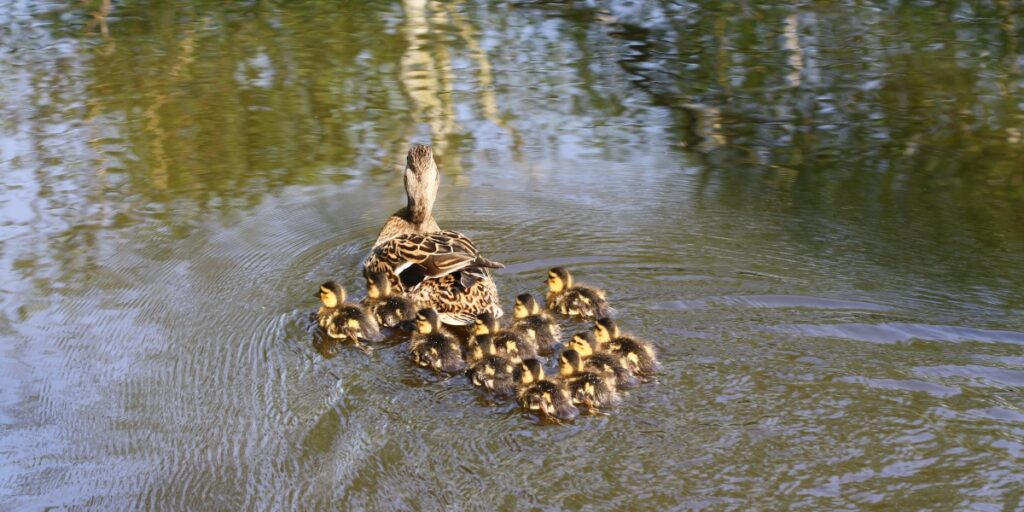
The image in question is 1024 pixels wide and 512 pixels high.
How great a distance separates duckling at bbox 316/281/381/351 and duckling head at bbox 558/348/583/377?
863 mm

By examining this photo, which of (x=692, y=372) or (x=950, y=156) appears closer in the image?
(x=692, y=372)

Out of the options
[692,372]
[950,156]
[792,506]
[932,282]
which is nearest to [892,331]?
[932,282]

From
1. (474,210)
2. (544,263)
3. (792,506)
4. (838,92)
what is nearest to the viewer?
(792,506)

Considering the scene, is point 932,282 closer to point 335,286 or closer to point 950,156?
point 950,156

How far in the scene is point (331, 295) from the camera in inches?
202

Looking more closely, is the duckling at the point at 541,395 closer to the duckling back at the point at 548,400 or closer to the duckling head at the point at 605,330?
the duckling back at the point at 548,400

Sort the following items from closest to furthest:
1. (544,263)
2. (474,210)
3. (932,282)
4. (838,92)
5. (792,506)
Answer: (792,506) < (932,282) < (544,263) < (474,210) < (838,92)

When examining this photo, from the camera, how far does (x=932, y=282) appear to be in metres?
5.12

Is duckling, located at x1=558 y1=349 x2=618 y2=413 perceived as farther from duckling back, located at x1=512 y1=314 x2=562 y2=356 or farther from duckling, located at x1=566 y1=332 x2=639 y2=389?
duckling back, located at x1=512 y1=314 x2=562 y2=356

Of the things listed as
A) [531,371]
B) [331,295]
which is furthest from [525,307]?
[331,295]

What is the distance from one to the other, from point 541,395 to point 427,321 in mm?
889

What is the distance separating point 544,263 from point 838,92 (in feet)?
9.38

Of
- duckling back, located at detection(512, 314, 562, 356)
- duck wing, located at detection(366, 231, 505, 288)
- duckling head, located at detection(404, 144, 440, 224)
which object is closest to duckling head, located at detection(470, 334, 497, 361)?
duckling back, located at detection(512, 314, 562, 356)

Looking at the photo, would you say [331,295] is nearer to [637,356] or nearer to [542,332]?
[542,332]
